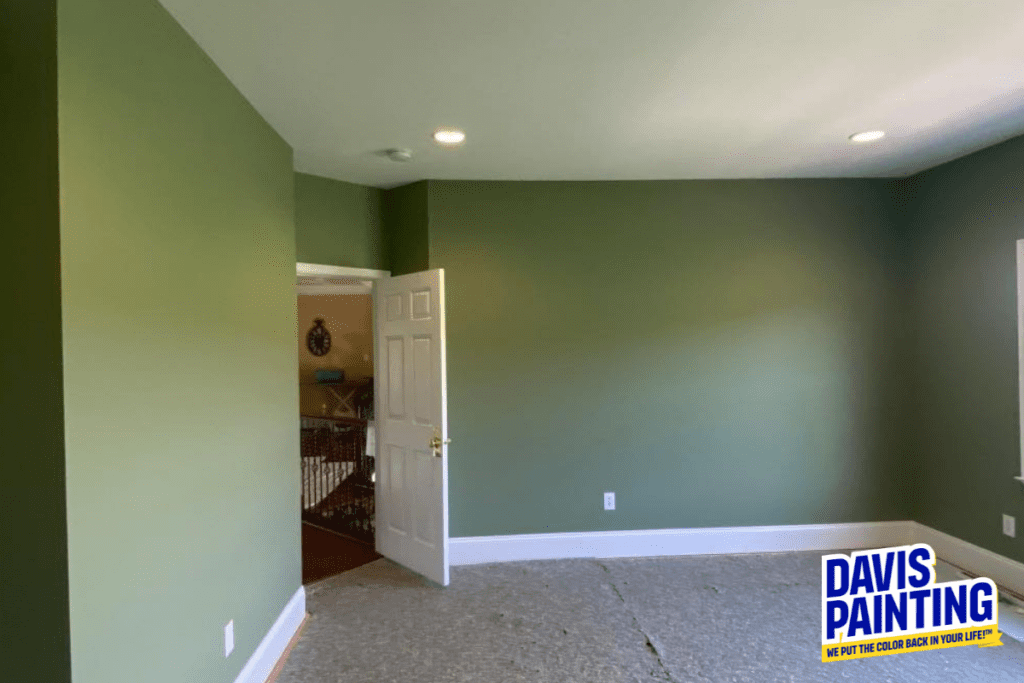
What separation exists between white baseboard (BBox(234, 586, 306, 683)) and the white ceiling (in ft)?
8.07

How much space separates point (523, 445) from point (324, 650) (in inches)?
66.6

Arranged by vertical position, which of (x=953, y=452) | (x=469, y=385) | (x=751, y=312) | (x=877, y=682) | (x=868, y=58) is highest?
(x=868, y=58)

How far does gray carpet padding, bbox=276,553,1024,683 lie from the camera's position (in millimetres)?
2480

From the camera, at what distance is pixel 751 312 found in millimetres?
3846

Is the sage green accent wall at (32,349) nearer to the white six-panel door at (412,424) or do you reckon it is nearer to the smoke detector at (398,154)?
the smoke detector at (398,154)

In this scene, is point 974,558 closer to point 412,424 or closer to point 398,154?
point 412,424

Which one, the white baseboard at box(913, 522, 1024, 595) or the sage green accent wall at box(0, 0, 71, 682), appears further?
the white baseboard at box(913, 522, 1024, 595)

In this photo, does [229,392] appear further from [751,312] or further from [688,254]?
[751,312]

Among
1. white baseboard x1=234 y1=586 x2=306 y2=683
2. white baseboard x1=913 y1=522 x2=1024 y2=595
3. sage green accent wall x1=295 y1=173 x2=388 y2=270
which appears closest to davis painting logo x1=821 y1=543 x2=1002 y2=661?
white baseboard x1=913 y1=522 x2=1024 y2=595

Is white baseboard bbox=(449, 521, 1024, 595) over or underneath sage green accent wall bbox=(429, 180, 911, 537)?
underneath

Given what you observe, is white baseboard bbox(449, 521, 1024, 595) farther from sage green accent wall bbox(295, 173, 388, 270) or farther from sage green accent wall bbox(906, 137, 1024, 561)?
sage green accent wall bbox(295, 173, 388, 270)

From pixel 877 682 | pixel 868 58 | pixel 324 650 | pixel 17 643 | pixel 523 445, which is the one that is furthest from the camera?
pixel 523 445

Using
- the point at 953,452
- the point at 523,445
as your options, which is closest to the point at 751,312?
the point at 953,452

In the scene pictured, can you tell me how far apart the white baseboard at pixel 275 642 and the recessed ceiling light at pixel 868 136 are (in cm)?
398
